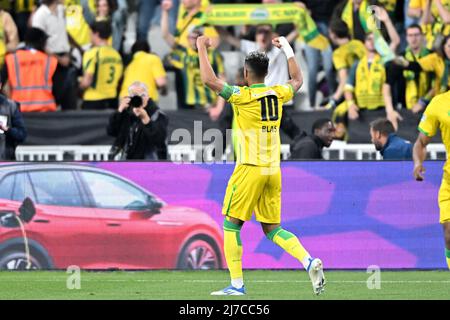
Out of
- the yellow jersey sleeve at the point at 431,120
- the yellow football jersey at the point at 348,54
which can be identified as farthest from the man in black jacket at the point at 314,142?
the yellow jersey sleeve at the point at 431,120

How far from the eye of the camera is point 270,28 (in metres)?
19.5

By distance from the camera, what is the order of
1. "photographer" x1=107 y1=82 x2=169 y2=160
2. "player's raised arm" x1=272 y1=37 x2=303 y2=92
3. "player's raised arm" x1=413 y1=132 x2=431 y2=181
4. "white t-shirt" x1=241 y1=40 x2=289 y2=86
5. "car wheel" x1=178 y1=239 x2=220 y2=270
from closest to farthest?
"player's raised arm" x1=413 y1=132 x2=431 y2=181
"player's raised arm" x1=272 y1=37 x2=303 y2=92
"car wheel" x1=178 y1=239 x2=220 y2=270
"photographer" x1=107 y1=82 x2=169 y2=160
"white t-shirt" x1=241 y1=40 x2=289 y2=86

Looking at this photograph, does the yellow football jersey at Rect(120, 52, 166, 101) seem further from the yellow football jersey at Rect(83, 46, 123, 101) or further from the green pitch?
the green pitch

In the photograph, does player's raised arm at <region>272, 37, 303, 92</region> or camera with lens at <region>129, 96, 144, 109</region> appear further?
camera with lens at <region>129, 96, 144, 109</region>

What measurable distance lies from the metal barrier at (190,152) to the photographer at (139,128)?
0.84 metres

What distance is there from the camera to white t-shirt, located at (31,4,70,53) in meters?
20.5

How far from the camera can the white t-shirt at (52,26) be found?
2047 centimetres

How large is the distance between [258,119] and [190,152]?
6748 mm

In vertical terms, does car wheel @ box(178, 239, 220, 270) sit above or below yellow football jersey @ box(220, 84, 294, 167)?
below

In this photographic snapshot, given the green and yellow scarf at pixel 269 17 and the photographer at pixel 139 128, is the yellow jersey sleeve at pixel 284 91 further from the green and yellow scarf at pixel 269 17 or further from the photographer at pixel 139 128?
the green and yellow scarf at pixel 269 17

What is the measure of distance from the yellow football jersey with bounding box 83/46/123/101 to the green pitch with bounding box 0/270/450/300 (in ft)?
17.3

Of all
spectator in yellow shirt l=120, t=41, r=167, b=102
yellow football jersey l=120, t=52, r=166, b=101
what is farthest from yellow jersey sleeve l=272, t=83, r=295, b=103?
yellow football jersey l=120, t=52, r=166, b=101

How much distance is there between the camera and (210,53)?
19906mm

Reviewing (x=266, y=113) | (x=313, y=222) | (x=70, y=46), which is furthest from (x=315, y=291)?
(x=70, y=46)
